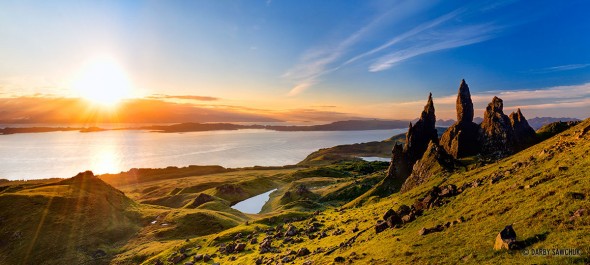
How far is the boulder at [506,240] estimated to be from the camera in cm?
2106

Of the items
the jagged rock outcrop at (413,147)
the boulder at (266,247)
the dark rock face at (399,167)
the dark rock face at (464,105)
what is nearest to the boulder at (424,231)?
the boulder at (266,247)

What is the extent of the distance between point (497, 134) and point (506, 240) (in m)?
66.2

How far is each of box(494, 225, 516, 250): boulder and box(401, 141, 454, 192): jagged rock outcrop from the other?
46590 millimetres

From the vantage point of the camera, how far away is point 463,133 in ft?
266

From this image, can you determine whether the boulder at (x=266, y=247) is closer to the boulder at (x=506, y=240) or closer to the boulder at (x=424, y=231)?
the boulder at (x=424, y=231)

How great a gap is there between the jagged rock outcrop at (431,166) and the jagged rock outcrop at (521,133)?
18.6 metres

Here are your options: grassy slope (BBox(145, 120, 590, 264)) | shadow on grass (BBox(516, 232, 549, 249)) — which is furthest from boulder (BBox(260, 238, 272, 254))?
shadow on grass (BBox(516, 232, 549, 249))

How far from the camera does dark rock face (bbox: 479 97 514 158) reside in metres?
74.5

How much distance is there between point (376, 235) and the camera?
37.3 meters

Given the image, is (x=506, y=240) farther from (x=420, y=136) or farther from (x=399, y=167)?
(x=420, y=136)

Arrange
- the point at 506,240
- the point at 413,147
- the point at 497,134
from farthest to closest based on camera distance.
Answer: the point at 413,147 → the point at 497,134 → the point at 506,240

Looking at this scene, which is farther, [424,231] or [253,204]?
[253,204]

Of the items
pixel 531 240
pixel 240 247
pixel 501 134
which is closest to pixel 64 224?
pixel 240 247

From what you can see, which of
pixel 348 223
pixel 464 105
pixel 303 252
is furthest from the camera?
pixel 464 105
